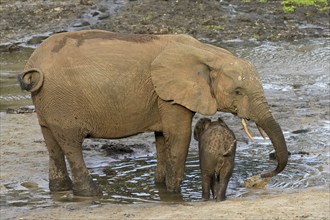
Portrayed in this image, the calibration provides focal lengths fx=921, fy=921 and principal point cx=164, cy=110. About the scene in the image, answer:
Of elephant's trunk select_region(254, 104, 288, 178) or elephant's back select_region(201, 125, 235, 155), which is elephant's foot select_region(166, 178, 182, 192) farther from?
elephant's trunk select_region(254, 104, 288, 178)

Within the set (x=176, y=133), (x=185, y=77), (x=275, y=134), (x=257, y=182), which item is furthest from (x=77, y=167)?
(x=275, y=134)

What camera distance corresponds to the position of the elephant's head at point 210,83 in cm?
1059

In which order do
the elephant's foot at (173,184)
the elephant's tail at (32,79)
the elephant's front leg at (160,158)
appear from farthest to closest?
1. the elephant's front leg at (160,158)
2. the elephant's foot at (173,184)
3. the elephant's tail at (32,79)

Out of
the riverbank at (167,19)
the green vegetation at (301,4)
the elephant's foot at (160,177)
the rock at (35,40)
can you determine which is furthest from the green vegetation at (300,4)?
the elephant's foot at (160,177)

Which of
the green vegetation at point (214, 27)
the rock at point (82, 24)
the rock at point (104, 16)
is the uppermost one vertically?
Result: the rock at point (104, 16)

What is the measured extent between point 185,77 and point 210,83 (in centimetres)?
33

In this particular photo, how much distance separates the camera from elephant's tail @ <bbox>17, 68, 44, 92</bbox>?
10.6 metres

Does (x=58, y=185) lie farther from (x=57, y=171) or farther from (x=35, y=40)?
(x=35, y=40)

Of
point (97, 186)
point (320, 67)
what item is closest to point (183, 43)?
point (97, 186)

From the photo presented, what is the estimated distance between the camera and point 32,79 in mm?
10641

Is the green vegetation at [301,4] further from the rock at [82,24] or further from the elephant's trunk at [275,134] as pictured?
the elephant's trunk at [275,134]

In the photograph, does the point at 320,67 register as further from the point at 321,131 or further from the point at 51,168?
the point at 51,168

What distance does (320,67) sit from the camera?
20453 mm

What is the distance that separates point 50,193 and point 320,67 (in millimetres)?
10625
